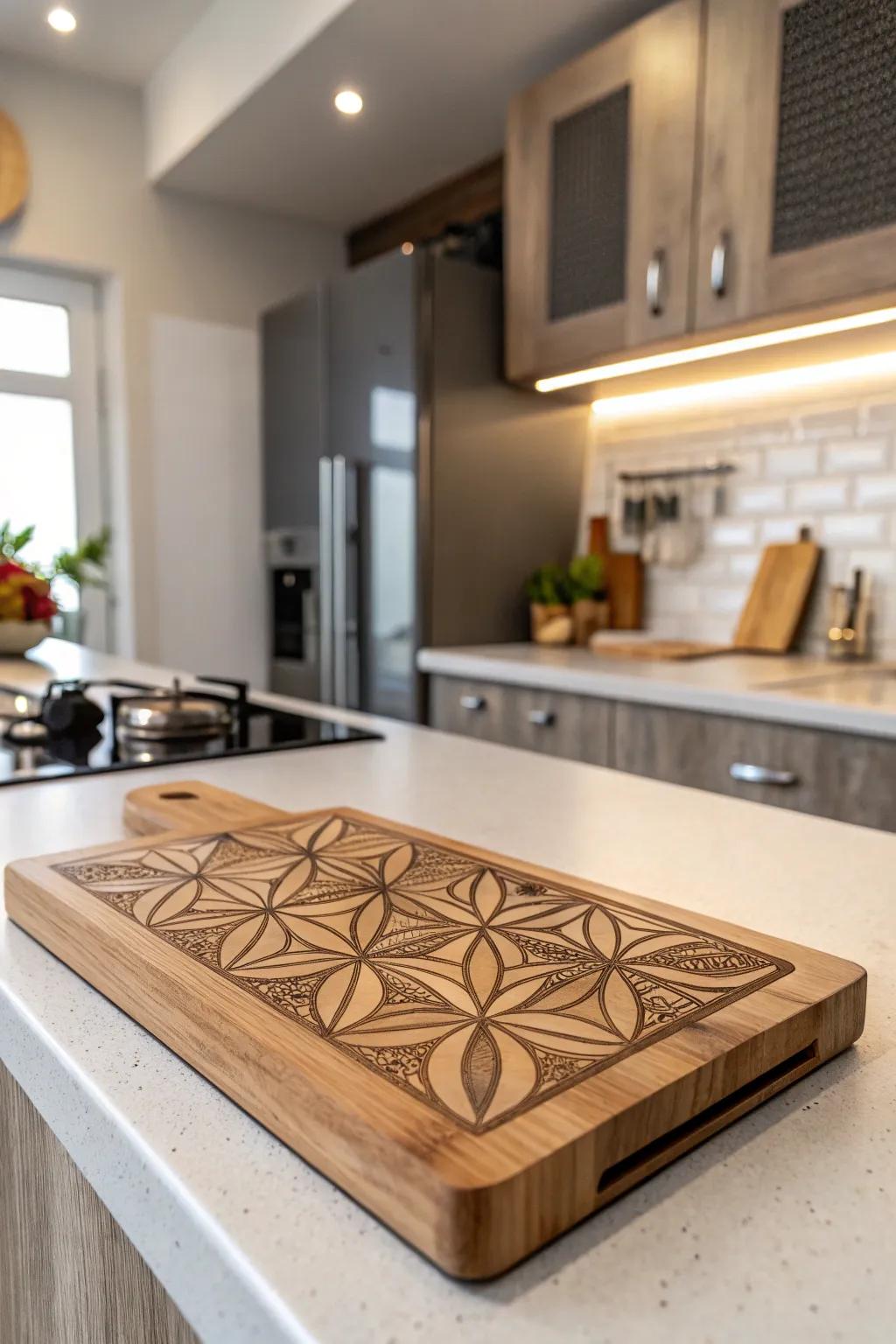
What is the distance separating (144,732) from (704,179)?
1.67 meters

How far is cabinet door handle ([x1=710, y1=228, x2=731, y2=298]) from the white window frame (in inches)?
97.2

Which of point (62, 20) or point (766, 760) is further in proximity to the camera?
point (62, 20)

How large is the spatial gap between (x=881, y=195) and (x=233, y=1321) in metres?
1.98

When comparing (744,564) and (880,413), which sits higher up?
(880,413)

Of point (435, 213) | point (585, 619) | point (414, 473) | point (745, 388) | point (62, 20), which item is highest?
point (62, 20)

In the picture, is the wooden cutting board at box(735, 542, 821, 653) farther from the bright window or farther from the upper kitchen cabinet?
the bright window

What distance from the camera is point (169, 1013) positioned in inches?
17.4

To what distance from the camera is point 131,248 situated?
345 centimetres

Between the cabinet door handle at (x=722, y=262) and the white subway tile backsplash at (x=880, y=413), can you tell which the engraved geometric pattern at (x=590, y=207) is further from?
the white subway tile backsplash at (x=880, y=413)

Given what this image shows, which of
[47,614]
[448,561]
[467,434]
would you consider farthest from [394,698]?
[47,614]

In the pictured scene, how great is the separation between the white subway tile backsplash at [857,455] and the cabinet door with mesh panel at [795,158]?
480 millimetres

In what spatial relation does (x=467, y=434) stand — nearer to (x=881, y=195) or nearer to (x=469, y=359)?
(x=469, y=359)

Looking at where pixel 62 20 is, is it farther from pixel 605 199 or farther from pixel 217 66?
pixel 605 199

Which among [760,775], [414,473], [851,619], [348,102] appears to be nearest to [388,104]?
[348,102]
